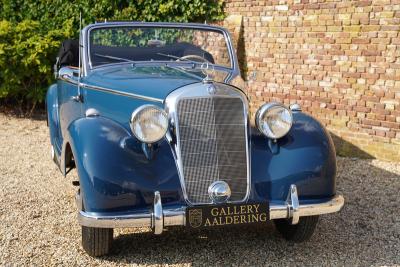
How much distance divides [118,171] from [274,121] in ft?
3.66

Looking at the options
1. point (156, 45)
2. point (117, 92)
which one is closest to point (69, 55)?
point (156, 45)

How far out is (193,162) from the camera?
3.24 m

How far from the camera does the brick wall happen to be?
5988 millimetres

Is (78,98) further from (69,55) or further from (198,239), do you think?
(198,239)

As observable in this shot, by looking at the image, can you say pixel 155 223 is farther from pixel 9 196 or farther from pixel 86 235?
pixel 9 196

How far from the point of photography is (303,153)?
339 cm

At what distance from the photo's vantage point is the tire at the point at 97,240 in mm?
3275

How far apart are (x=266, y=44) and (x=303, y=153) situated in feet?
13.7

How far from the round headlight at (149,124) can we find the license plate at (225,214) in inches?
20.1

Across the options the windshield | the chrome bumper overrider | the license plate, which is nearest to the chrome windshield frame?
the windshield

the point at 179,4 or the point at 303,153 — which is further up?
the point at 179,4

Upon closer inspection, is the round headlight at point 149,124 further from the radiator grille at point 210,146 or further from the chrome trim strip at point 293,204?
the chrome trim strip at point 293,204

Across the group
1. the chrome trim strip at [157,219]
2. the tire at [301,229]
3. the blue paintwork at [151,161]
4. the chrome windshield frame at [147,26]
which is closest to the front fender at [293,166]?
the blue paintwork at [151,161]

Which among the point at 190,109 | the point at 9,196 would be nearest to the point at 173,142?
the point at 190,109
